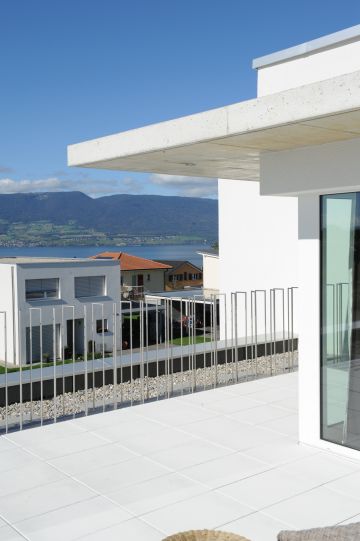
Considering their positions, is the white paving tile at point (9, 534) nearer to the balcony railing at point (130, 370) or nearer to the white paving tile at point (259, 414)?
the balcony railing at point (130, 370)

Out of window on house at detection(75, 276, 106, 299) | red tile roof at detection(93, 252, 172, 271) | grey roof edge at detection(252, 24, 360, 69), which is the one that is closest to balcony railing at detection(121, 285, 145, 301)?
red tile roof at detection(93, 252, 172, 271)

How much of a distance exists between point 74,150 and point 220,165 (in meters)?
1.36

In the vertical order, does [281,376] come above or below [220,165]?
below

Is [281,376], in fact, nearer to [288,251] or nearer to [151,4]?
[288,251]

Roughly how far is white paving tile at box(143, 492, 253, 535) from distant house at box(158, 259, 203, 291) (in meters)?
62.1

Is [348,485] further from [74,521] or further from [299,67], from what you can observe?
[299,67]

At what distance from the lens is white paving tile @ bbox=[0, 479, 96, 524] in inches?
161

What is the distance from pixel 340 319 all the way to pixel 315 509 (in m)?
1.58

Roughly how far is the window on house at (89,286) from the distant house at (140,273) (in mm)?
16288

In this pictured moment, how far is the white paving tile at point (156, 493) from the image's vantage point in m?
4.19

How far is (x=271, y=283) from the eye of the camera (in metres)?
13.6

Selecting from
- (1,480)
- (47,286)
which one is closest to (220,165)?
(1,480)

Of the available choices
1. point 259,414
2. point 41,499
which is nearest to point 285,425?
point 259,414

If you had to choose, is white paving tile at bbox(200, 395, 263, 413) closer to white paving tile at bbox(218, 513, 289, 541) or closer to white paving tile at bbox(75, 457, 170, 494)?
white paving tile at bbox(75, 457, 170, 494)
